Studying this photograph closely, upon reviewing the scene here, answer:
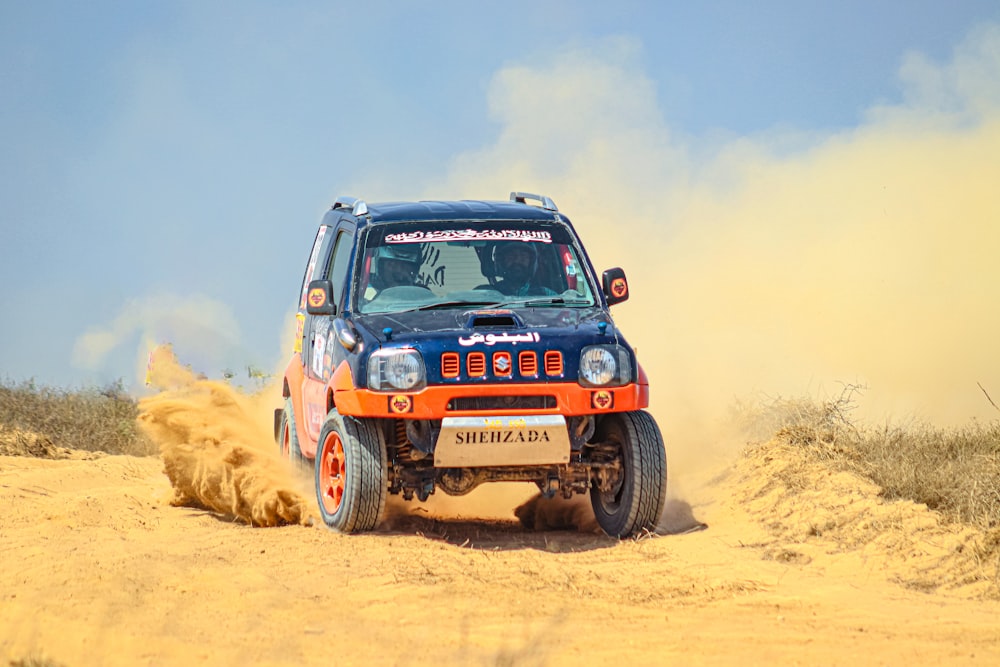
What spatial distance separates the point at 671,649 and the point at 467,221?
4557 mm

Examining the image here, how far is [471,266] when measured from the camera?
963cm

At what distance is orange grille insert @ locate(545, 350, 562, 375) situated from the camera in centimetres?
847

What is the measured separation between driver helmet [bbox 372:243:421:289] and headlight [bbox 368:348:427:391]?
3.56 feet

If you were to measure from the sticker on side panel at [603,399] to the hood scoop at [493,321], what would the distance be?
0.65m

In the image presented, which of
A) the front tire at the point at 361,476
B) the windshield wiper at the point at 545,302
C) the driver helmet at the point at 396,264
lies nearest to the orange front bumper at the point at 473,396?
the front tire at the point at 361,476

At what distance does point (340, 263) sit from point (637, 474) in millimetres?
2794

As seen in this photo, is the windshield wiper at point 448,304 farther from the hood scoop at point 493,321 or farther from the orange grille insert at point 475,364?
the orange grille insert at point 475,364

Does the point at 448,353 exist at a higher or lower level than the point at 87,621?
higher

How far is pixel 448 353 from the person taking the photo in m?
8.35

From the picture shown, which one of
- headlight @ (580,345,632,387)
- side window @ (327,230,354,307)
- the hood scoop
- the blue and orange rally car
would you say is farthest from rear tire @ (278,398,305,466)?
headlight @ (580,345,632,387)

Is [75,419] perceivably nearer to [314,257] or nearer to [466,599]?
[314,257]

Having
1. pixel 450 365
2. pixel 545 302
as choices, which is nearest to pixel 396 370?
pixel 450 365

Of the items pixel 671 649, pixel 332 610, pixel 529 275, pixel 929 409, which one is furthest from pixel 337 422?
pixel 929 409

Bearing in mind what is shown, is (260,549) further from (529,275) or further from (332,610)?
(529,275)
